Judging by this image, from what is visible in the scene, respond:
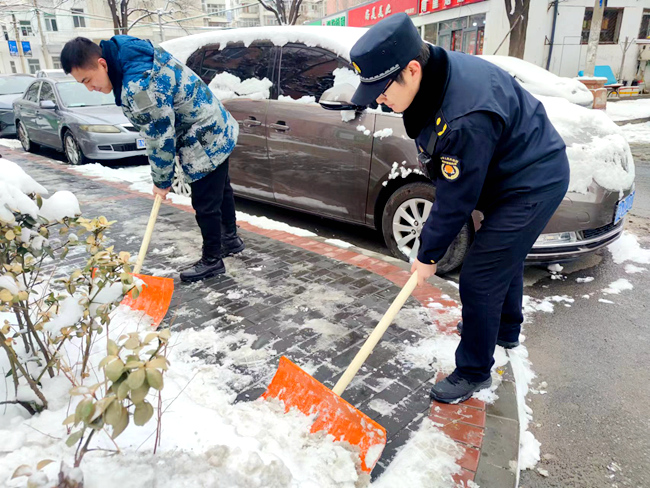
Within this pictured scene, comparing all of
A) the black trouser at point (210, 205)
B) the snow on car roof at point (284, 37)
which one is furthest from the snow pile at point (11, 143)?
the black trouser at point (210, 205)

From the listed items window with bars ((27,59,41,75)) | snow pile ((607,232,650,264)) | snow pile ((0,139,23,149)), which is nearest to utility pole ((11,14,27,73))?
window with bars ((27,59,41,75))

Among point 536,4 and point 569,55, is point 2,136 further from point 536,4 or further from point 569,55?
point 569,55

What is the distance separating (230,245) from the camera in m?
4.10

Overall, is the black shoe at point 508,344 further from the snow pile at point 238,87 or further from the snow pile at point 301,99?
the snow pile at point 238,87

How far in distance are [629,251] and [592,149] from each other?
127cm

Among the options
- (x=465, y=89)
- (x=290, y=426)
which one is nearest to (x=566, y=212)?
(x=465, y=89)

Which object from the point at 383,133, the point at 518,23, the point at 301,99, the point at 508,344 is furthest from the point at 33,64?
the point at 508,344

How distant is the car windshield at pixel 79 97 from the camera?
28.7 feet

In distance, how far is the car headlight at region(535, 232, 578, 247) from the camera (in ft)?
11.7

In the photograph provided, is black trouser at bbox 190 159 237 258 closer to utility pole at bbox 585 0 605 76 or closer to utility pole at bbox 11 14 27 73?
utility pole at bbox 585 0 605 76

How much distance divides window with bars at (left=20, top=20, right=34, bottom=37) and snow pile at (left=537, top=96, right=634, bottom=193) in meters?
50.0

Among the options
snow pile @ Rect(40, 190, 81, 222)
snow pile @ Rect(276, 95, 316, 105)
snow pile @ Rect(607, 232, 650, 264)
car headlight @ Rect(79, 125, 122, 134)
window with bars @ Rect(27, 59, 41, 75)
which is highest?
window with bars @ Rect(27, 59, 41, 75)

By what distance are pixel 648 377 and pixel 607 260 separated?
1.76 metres

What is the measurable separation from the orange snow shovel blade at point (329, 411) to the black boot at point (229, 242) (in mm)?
2006
